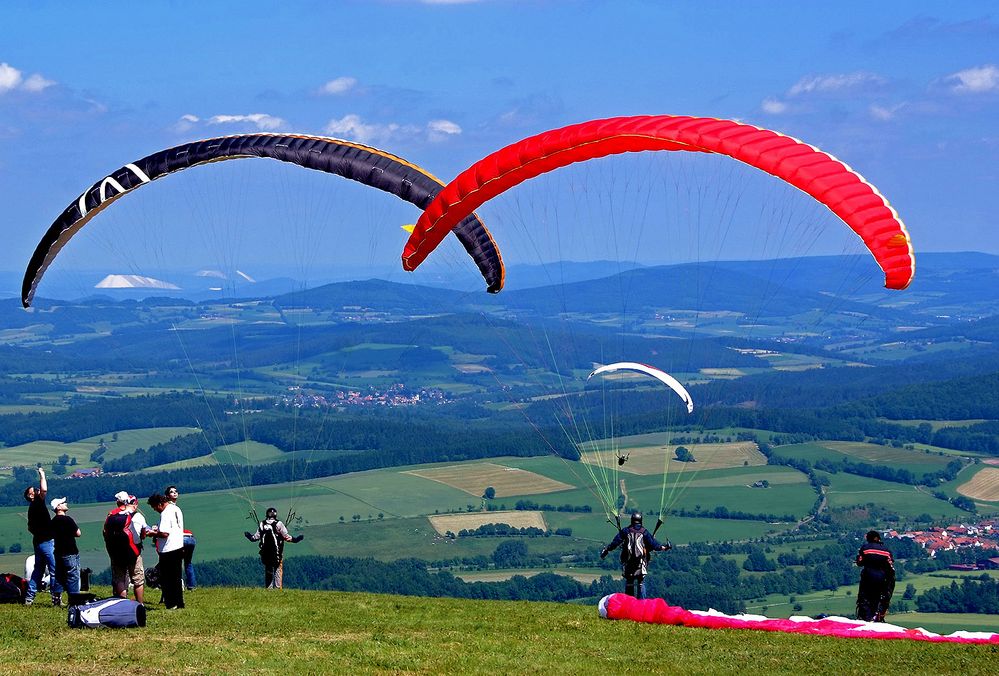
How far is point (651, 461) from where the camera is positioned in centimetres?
11100

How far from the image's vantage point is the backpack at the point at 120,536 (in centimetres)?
1683

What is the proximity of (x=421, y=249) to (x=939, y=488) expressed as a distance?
9709 centimetres

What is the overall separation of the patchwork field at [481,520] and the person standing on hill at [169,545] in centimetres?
→ 6887

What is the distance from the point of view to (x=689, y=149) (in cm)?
1839

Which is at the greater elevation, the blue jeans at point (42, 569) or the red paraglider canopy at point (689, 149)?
the red paraglider canopy at point (689, 149)

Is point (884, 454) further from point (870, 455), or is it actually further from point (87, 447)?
point (87, 447)

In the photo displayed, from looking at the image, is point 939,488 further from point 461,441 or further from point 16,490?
point 16,490

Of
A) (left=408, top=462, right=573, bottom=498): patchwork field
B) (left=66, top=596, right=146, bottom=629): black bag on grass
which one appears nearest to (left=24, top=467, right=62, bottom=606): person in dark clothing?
(left=66, top=596, right=146, bottom=629): black bag on grass

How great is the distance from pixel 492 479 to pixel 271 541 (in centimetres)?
8707

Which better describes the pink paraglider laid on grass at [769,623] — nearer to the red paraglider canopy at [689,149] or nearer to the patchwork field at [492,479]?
the red paraglider canopy at [689,149]

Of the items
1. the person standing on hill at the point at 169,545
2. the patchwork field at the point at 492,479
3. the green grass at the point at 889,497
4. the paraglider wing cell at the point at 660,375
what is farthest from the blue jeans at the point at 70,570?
the green grass at the point at 889,497

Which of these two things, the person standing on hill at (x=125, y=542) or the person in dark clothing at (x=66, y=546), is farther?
the person in dark clothing at (x=66, y=546)

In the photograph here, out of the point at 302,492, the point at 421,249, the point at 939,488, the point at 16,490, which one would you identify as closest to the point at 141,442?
the point at 16,490

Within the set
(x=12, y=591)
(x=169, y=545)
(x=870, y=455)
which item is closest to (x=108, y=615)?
(x=169, y=545)
